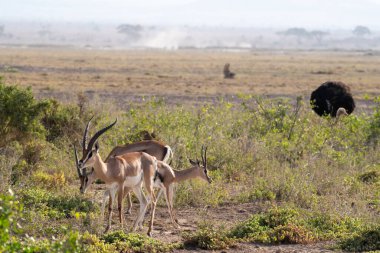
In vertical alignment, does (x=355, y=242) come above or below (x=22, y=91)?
below

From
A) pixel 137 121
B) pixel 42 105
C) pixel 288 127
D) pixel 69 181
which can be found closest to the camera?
pixel 69 181

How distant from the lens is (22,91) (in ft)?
45.3

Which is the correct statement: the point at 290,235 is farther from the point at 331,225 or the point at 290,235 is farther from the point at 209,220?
the point at 209,220

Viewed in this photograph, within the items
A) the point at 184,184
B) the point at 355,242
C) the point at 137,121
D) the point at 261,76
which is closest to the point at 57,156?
the point at 137,121

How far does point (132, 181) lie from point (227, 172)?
4125mm

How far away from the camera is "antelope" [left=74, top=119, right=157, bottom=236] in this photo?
968cm

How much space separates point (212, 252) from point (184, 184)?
122 inches

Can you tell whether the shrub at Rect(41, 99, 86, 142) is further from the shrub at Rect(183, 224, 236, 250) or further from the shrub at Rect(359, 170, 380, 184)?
the shrub at Rect(183, 224, 236, 250)

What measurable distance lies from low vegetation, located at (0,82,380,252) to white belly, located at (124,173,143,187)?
2.09ft

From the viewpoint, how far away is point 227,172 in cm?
1385

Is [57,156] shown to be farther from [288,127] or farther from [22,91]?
[288,127]

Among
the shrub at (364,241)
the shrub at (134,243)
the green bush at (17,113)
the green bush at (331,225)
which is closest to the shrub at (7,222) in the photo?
the shrub at (134,243)

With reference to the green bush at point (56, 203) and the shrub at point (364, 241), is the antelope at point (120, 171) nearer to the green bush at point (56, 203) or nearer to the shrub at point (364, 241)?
the green bush at point (56, 203)

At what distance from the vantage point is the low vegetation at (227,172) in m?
9.52
